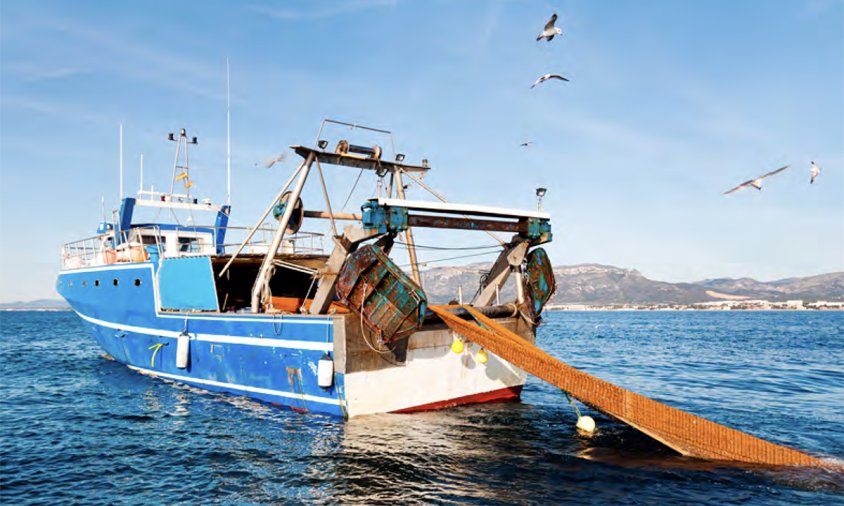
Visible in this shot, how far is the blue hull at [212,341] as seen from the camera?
45.8ft

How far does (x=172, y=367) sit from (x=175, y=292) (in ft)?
9.42

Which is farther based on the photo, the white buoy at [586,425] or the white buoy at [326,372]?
the white buoy at [326,372]

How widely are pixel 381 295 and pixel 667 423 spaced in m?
6.65

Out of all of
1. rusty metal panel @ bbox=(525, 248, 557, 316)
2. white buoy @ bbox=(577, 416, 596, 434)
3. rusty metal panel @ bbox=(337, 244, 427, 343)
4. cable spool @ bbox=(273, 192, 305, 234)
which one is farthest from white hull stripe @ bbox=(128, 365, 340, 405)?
rusty metal panel @ bbox=(525, 248, 557, 316)

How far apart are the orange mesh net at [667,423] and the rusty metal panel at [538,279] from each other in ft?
15.8

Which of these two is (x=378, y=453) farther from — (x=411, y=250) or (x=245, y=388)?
(x=411, y=250)

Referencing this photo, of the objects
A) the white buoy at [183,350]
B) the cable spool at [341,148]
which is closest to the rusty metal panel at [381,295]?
the cable spool at [341,148]

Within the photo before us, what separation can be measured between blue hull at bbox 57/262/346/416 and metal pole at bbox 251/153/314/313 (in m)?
0.70

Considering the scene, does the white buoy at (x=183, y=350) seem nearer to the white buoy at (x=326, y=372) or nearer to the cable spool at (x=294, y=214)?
the cable spool at (x=294, y=214)

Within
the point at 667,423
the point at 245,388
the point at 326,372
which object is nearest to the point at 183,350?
the point at 245,388

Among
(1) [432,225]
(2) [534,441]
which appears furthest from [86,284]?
(2) [534,441]

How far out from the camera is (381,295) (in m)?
13.1

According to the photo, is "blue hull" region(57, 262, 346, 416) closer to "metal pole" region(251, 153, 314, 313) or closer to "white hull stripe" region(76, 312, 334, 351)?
"white hull stripe" region(76, 312, 334, 351)

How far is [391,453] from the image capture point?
36.2 feet
